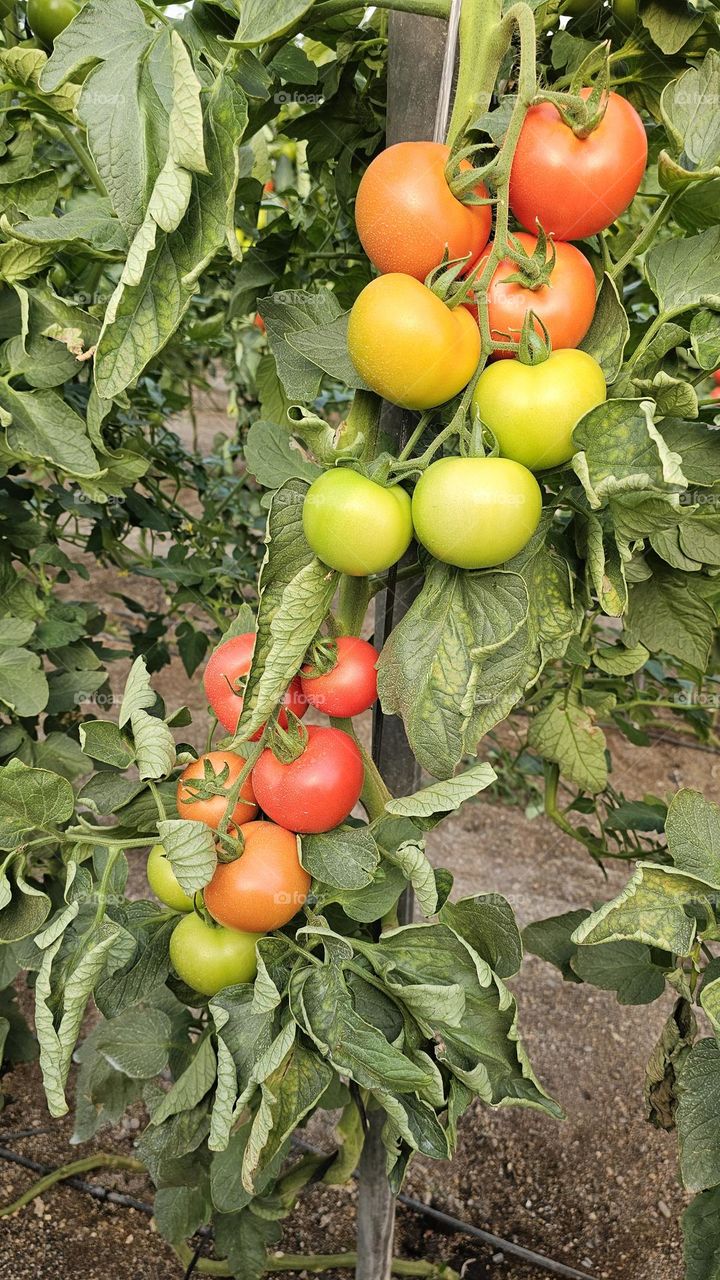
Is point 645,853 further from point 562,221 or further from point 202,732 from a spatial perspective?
point 202,732

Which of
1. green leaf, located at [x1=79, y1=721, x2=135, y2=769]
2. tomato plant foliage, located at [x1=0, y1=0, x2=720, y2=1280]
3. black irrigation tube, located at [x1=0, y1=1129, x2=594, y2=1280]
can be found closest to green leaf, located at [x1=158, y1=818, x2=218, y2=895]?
tomato plant foliage, located at [x1=0, y1=0, x2=720, y2=1280]

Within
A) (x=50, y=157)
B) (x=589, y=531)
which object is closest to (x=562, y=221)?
(x=589, y=531)

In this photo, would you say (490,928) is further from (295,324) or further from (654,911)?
(295,324)

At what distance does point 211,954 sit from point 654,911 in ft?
0.90

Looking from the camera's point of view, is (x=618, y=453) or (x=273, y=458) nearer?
(x=618, y=453)

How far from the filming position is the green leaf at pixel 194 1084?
640 mm

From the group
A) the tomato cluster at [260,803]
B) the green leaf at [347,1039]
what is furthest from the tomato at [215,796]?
the green leaf at [347,1039]

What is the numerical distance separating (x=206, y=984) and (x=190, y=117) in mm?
490

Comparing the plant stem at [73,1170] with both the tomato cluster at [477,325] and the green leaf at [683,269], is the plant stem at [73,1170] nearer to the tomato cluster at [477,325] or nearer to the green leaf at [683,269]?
the tomato cluster at [477,325]

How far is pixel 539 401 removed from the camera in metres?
0.48

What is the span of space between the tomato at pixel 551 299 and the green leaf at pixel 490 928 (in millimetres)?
343

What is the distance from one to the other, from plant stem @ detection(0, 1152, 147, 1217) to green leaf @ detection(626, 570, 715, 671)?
1001 mm

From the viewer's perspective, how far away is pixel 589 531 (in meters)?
0.53

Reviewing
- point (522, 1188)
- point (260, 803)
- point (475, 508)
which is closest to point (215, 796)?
point (260, 803)
